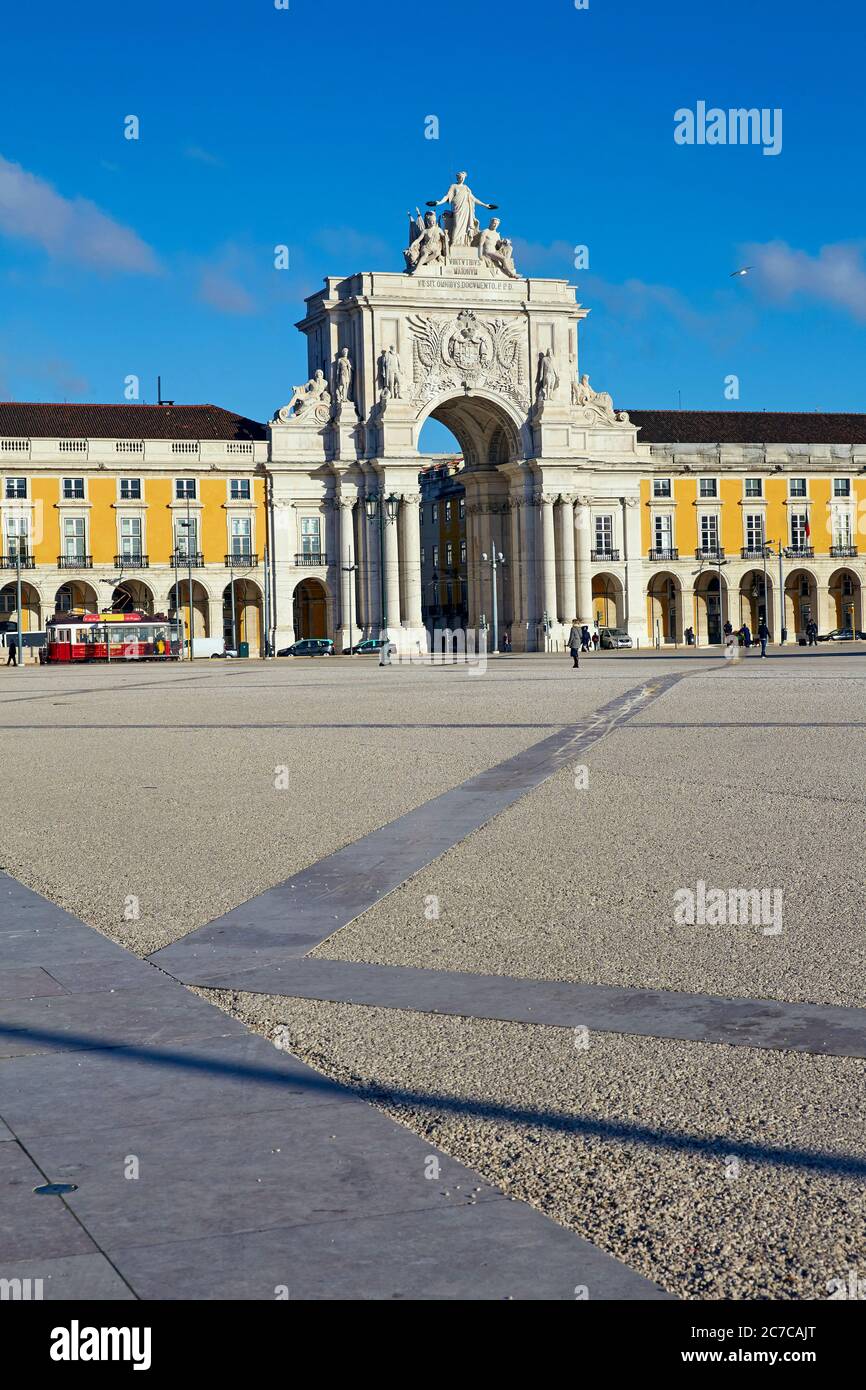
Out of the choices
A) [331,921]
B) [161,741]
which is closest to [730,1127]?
[331,921]

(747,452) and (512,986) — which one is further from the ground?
(747,452)

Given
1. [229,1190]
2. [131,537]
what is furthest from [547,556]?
[229,1190]

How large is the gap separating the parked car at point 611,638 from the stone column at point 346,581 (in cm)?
1239

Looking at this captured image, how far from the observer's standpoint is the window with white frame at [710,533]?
8844 centimetres

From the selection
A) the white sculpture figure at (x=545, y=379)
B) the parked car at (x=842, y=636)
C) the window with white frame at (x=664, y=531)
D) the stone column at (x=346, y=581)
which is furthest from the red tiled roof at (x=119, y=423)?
the parked car at (x=842, y=636)

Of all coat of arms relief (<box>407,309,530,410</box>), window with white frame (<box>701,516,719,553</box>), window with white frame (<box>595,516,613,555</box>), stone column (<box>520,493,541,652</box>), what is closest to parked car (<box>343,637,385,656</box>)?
stone column (<box>520,493,541,652</box>)

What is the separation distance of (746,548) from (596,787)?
76334mm

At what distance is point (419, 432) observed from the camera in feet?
258

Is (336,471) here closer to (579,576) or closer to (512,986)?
(579,576)

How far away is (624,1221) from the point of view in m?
4.43

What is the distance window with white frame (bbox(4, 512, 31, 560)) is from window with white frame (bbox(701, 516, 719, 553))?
35904 mm

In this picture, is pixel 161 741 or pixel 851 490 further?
pixel 851 490

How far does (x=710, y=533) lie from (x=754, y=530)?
2627mm

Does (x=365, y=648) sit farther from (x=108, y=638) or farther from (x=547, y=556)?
(x=108, y=638)
